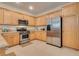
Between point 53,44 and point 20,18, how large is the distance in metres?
2.57

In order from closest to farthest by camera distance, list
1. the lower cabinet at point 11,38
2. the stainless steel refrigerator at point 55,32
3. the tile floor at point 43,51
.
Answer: the tile floor at point 43,51 → the lower cabinet at point 11,38 → the stainless steel refrigerator at point 55,32

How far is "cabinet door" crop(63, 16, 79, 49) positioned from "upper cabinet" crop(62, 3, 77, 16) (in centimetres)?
20

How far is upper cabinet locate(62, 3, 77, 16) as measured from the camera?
3.24 metres

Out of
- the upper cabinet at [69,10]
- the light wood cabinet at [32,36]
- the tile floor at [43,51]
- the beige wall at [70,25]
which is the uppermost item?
the upper cabinet at [69,10]

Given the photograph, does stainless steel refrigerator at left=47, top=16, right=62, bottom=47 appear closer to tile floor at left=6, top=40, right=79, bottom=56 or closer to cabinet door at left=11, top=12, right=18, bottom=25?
tile floor at left=6, top=40, right=79, bottom=56

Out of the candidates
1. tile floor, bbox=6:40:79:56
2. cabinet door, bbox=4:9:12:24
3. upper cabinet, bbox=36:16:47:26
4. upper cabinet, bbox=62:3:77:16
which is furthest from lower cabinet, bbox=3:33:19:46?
upper cabinet, bbox=62:3:77:16

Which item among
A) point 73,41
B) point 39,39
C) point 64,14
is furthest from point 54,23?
point 39,39

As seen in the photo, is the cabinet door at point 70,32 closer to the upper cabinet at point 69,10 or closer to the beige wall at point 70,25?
the beige wall at point 70,25

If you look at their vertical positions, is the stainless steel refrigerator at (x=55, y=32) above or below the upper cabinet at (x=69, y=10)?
below

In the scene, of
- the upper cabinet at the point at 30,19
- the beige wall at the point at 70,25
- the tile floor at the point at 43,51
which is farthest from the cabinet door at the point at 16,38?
the beige wall at the point at 70,25

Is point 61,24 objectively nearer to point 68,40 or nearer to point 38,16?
point 68,40

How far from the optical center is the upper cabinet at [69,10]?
128 inches

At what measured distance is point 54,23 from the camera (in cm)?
398

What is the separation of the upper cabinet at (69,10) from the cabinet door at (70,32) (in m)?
0.20
